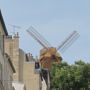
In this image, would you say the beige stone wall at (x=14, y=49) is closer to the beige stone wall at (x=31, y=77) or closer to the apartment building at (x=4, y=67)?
the beige stone wall at (x=31, y=77)

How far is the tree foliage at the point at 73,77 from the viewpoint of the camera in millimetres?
83875

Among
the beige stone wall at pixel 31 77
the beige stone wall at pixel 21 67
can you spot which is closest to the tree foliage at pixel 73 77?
the beige stone wall at pixel 31 77

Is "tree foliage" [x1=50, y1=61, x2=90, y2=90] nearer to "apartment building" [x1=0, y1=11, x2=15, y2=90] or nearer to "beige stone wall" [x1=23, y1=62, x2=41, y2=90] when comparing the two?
"beige stone wall" [x1=23, y1=62, x2=41, y2=90]

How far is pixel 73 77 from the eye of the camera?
3337 inches

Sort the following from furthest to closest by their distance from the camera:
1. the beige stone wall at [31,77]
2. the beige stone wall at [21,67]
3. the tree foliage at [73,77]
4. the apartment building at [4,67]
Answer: the beige stone wall at [31,77] → the beige stone wall at [21,67] → the tree foliage at [73,77] → the apartment building at [4,67]

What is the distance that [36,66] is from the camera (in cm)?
9725

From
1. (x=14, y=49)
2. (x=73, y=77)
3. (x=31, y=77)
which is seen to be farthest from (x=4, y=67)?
(x=31, y=77)

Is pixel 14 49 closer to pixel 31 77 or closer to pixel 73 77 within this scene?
pixel 31 77

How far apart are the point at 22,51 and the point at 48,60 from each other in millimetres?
29527

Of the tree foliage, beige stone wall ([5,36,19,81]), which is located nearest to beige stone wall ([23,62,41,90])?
beige stone wall ([5,36,19,81])

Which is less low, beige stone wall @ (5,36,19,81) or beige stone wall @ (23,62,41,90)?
beige stone wall @ (5,36,19,81)

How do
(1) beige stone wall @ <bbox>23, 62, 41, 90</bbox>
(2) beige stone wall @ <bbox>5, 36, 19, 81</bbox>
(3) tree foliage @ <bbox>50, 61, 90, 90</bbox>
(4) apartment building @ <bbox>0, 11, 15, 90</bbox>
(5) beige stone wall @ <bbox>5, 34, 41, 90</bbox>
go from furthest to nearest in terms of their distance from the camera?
1. (1) beige stone wall @ <bbox>23, 62, 41, 90</bbox>
2. (5) beige stone wall @ <bbox>5, 34, 41, 90</bbox>
3. (2) beige stone wall @ <bbox>5, 36, 19, 81</bbox>
4. (3) tree foliage @ <bbox>50, 61, 90, 90</bbox>
5. (4) apartment building @ <bbox>0, 11, 15, 90</bbox>

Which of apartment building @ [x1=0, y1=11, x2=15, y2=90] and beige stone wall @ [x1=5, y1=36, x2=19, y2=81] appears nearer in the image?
apartment building @ [x1=0, y1=11, x2=15, y2=90]

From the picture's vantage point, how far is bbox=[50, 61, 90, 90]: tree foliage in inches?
3302
